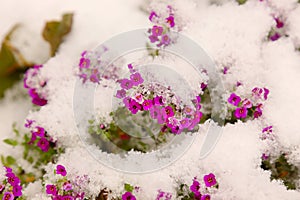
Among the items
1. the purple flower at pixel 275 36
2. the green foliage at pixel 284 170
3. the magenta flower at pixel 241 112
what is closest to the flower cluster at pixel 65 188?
the magenta flower at pixel 241 112

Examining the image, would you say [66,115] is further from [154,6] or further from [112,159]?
[154,6]

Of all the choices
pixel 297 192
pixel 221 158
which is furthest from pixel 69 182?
pixel 297 192

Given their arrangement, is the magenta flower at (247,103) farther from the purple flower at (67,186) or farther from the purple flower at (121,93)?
the purple flower at (67,186)

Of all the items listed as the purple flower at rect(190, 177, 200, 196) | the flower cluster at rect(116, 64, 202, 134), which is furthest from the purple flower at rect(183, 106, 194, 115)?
the purple flower at rect(190, 177, 200, 196)

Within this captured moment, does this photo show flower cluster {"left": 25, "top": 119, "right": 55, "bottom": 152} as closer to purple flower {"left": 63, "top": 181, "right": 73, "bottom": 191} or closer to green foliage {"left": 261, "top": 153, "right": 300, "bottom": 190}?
purple flower {"left": 63, "top": 181, "right": 73, "bottom": 191}

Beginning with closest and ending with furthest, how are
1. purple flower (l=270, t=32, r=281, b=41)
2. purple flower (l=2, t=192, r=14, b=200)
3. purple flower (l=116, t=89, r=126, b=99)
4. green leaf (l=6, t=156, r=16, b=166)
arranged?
purple flower (l=2, t=192, r=14, b=200) < purple flower (l=116, t=89, r=126, b=99) < green leaf (l=6, t=156, r=16, b=166) < purple flower (l=270, t=32, r=281, b=41)

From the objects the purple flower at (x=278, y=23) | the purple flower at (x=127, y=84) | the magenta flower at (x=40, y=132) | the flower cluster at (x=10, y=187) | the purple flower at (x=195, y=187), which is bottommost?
the flower cluster at (x=10, y=187)

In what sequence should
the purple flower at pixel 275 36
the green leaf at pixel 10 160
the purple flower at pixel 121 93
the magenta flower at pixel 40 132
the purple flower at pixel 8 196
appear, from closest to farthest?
the purple flower at pixel 8 196 → the purple flower at pixel 121 93 → the magenta flower at pixel 40 132 → the green leaf at pixel 10 160 → the purple flower at pixel 275 36
